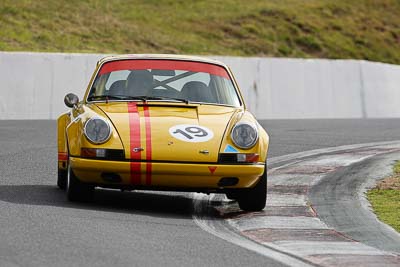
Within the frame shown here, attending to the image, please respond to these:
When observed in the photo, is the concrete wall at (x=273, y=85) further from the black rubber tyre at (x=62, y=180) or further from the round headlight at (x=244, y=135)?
the round headlight at (x=244, y=135)

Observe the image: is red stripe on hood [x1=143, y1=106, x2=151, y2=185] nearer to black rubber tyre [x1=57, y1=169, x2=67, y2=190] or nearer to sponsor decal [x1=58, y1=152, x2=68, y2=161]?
sponsor decal [x1=58, y1=152, x2=68, y2=161]

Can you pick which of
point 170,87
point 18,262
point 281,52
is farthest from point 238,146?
point 281,52

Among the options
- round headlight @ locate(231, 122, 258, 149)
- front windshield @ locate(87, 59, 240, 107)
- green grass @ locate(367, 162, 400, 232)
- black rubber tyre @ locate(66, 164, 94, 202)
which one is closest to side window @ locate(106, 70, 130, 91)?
front windshield @ locate(87, 59, 240, 107)

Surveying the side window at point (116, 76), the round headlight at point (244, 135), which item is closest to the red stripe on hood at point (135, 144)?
the round headlight at point (244, 135)

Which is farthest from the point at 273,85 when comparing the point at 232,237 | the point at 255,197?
the point at 232,237

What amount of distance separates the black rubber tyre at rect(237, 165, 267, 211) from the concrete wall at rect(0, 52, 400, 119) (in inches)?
556

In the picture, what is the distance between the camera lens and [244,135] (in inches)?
383

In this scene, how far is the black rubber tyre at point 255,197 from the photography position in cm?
983

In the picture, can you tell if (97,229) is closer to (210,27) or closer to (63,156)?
(63,156)

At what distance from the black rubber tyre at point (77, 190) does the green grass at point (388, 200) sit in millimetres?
2396

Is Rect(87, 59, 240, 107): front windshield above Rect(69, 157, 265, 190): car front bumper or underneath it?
above

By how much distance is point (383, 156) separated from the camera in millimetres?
15953

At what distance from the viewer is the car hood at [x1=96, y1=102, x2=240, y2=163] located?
9.46m

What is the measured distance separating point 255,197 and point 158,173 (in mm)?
946
